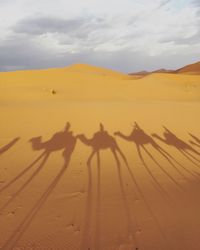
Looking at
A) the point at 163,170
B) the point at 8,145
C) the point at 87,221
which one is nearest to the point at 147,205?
the point at 87,221

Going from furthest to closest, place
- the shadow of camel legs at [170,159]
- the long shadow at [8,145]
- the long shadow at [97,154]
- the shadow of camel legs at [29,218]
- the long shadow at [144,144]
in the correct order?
the long shadow at [8,145] < the shadow of camel legs at [170,159] < the long shadow at [144,144] < the long shadow at [97,154] < the shadow of camel legs at [29,218]

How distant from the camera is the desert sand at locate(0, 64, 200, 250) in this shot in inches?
176

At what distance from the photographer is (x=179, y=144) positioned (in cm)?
1037

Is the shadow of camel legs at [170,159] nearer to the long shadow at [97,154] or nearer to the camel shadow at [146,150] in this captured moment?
the camel shadow at [146,150]

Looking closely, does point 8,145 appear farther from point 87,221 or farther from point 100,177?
point 87,221

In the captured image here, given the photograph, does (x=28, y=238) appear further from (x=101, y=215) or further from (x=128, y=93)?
(x=128, y=93)

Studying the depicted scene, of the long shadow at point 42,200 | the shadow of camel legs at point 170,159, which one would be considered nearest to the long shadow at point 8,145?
the long shadow at point 42,200

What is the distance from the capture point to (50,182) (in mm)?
6695

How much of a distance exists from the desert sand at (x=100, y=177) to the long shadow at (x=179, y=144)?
0.03 m

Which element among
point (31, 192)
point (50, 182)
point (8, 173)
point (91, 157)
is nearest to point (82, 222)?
point (31, 192)

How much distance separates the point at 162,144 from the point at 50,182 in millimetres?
4630

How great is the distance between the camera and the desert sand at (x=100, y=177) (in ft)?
14.6

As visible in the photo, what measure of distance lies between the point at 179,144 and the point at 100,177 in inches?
167

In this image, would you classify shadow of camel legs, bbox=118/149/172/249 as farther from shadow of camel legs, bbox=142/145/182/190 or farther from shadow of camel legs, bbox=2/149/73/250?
shadow of camel legs, bbox=2/149/73/250
